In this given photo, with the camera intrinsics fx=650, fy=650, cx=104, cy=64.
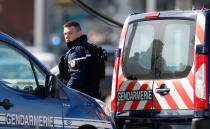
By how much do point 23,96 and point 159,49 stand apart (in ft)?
8.27

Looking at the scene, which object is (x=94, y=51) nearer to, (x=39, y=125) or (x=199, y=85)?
(x=199, y=85)

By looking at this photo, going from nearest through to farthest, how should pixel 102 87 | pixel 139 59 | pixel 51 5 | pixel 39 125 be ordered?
pixel 39 125
pixel 139 59
pixel 102 87
pixel 51 5

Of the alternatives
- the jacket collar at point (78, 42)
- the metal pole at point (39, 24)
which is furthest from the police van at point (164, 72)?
the metal pole at point (39, 24)

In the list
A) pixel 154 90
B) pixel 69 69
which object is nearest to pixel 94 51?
pixel 69 69

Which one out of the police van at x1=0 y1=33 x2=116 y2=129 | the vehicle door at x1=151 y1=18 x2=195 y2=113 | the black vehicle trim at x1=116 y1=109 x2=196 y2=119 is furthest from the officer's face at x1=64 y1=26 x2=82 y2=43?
the police van at x1=0 y1=33 x2=116 y2=129

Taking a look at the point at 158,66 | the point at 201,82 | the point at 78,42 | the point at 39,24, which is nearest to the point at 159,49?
the point at 158,66

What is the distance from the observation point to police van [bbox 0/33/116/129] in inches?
221

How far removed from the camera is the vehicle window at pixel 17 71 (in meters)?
5.71

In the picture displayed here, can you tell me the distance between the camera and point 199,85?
734 cm

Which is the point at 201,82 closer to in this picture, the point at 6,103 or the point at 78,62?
the point at 78,62

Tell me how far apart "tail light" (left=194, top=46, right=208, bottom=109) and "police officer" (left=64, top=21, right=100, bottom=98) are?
117cm

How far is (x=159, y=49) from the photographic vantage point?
779 centimetres

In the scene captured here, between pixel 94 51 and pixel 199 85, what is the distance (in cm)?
128

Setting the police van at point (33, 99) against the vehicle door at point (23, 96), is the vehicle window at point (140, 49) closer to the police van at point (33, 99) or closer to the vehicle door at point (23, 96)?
the police van at point (33, 99)
